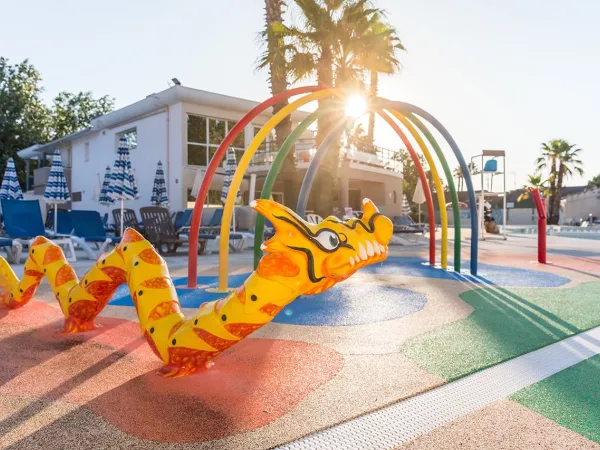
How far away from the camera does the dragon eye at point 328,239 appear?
8.48ft

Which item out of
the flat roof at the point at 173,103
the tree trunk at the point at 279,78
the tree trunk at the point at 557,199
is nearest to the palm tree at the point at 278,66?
the tree trunk at the point at 279,78

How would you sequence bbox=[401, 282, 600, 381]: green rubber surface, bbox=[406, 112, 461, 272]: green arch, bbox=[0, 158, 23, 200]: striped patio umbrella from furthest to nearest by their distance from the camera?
1. bbox=[0, 158, 23, 200]: striped patio umbrella
2. bbox=[406, 112, 461, 272]: green arch
3. bbox=[401, 282, 600, 381]: green rubber surface

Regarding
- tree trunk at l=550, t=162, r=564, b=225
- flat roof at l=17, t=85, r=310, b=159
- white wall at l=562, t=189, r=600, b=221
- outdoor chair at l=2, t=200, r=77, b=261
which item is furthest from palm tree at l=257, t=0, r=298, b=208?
white wall at l=562, t=189, r=600, b=221

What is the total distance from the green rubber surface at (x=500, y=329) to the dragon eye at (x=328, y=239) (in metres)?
1.11

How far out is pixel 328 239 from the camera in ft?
8.60

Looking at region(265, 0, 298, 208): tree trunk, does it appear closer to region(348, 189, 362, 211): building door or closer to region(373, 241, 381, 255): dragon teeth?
region(373, 241, 381, 255): dragon teeth

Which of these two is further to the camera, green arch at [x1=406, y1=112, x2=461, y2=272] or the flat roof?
the flat roof

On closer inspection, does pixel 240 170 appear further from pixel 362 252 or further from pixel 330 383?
pixel 330 383

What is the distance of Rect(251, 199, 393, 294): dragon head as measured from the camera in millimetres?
2525

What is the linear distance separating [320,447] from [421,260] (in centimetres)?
838

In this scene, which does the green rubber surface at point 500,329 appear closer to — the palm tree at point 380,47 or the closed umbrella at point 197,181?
the palm tree at point 380,47

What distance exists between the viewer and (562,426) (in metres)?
2.22

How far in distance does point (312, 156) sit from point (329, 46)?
5.06 meters

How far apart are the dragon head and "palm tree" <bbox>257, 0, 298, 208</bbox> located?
12360mm
